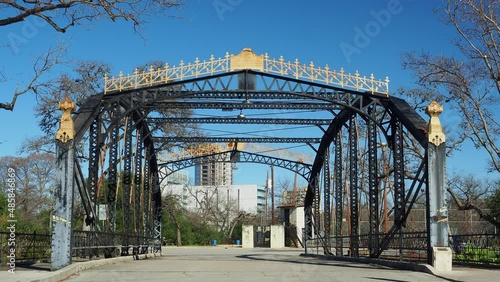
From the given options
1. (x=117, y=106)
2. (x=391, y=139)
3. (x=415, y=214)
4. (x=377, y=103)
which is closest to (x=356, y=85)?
(x=377, y=103)

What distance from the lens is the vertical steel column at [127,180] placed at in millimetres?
26259

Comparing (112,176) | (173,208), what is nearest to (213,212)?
(173,208)

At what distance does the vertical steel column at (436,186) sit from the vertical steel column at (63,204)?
1024cm

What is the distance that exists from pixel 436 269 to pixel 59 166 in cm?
1089

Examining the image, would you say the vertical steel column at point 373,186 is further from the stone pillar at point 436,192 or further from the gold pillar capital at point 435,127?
the gold pillar capital at point 435,127

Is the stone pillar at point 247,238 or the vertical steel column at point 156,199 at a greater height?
the vertical steel column at point 156,199

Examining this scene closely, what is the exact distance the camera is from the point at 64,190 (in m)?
16.5

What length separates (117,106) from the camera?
81.9ft

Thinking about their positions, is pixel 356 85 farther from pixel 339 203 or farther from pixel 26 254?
pixel 26 254

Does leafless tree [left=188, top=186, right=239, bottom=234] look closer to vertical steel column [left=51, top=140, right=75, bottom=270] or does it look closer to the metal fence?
the metal fence

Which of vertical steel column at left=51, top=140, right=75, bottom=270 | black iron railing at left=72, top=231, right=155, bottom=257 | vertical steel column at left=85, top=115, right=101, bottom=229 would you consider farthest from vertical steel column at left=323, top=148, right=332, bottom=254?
vertical steel column at left=51, top=140, right=75, bottom=270

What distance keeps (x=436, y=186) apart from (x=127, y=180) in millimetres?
14950

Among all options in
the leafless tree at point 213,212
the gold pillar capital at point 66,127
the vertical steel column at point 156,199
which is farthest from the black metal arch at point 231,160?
the leafless tree at point 213,212

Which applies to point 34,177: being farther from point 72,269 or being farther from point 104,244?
point 72,269
